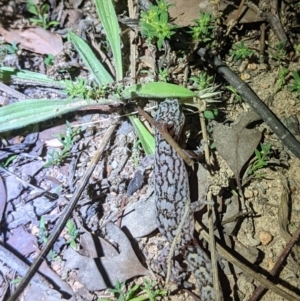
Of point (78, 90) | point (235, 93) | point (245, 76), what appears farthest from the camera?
point (245, 76)

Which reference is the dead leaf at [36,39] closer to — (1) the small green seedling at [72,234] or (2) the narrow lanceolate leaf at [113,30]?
(2) the narrow lanceolate leaf at [113,30]

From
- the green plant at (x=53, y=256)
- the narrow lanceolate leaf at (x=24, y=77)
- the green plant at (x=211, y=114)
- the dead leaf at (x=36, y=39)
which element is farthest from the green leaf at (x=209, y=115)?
the green plant at (x=53, y=256)

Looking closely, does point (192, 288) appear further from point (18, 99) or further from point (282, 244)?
point (18, 99)

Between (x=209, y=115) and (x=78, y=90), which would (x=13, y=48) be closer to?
(x=78, y=90)

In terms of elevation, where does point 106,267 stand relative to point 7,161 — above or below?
below

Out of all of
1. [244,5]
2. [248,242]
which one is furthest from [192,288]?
[244,5]

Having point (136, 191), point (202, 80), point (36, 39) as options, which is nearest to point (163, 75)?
point (202, 80)

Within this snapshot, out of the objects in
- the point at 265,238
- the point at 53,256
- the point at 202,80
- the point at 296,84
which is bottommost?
the point at 265,238
